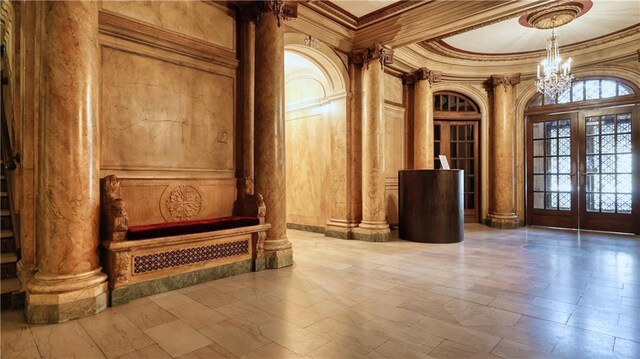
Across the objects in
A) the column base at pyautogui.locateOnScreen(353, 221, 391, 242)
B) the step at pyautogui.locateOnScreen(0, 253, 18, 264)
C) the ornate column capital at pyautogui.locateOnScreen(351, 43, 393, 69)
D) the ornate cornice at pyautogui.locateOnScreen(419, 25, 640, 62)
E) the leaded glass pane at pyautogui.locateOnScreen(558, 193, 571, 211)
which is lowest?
the column base at pyautogui.locateOnScreen(353, 221, 391, 242)

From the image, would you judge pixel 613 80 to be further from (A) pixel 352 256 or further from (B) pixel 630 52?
(A) pixel 352 256

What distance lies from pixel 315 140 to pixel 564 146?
5.66 meters

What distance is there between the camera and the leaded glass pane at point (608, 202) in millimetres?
7092

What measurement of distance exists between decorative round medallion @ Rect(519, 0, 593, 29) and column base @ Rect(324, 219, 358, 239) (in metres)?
4.69

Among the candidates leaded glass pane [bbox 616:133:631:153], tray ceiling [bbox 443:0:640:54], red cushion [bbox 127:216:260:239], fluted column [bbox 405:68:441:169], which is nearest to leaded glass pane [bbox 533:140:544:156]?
leaded glass pane [bbox 616:133:631:153]

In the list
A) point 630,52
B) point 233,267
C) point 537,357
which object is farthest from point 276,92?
point 630,52

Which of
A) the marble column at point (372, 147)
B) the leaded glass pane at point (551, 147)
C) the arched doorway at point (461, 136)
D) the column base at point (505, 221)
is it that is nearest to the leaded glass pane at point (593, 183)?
the leaded glass pane at point (551, 147)

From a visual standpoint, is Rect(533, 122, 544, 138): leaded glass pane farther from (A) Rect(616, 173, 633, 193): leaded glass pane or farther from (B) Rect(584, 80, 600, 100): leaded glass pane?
(A) Rect(616, 173, 633, 193): leaded glass pane

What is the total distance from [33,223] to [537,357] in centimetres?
414

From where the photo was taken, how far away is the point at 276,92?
14.5 ft

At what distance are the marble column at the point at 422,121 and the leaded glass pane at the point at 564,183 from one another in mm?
2944

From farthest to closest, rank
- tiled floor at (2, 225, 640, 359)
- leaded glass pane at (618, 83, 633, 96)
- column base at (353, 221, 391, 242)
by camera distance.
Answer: leaded glass pane at (618, 83, 633, 96) → column base at (353, 221, 391, 242) → tiled floor at (2, 225, 640, 359)

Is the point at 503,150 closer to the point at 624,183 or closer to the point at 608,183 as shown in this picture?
the point at 608,183

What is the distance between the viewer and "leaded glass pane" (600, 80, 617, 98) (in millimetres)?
7191
